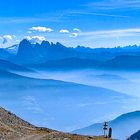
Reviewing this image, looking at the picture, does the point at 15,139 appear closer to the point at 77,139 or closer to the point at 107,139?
the point at 77,139

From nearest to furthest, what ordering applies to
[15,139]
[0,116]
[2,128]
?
1. [15,139]
2. [2,128]
3. [0,116]

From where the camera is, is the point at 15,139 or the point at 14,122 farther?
the point at 14,122

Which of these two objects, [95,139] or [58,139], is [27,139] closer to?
[58,139]

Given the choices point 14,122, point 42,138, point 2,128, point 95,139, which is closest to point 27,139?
point 42,138

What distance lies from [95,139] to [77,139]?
19.9 ft

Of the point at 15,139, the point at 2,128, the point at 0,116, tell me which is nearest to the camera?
the point at 15,139

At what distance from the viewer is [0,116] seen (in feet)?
297

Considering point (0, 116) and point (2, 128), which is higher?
point (0, 116)

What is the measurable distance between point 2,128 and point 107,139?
17.6 meters

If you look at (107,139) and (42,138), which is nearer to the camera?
(42,138)

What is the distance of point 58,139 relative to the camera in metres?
70.9

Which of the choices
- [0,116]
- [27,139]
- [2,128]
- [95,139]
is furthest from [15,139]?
[0,116]

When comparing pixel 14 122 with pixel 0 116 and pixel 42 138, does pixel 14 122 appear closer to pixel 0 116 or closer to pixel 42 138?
pixel 0 116

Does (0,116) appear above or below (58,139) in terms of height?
above
